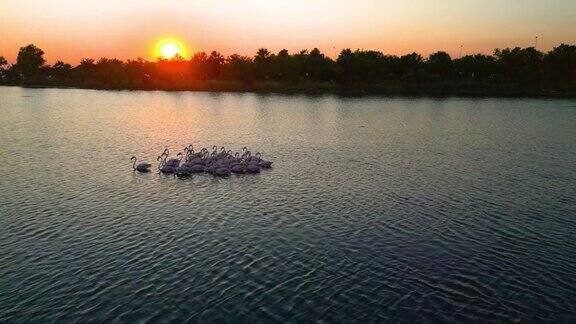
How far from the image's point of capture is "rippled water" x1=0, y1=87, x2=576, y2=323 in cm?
1789

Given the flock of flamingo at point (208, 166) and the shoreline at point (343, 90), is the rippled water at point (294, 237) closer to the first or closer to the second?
the flock of flamingo at point (208, 166)

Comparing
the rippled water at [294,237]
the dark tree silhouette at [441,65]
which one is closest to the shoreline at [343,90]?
the dark tree silhouette at [441,65]

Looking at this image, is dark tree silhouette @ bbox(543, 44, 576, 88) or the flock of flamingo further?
dark tree silhouette @ bbox(543, 44, 576, 88)

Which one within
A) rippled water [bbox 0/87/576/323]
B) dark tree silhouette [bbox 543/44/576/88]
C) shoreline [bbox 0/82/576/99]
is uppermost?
dark tree silhouette [bbox 543/44/576/88]

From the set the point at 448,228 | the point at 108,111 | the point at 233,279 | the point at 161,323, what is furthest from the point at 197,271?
the point at 108,111

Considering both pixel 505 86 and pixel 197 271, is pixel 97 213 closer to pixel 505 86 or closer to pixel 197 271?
pixel 197 271

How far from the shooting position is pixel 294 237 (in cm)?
2456

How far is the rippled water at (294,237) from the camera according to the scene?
58.7 ft

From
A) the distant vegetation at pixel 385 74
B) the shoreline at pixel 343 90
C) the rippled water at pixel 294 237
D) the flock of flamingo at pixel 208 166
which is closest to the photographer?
the rippled water at pixel 294 237

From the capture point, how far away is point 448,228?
86.8 ft

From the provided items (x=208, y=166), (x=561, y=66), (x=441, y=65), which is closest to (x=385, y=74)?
(x=441, y=65)

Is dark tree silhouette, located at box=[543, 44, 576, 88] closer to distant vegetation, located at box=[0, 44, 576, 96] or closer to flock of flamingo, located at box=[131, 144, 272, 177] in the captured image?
distant vegetation, located at box=[0, 44, 576, 96]

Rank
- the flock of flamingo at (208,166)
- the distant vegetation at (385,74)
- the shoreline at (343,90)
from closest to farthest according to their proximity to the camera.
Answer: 1. the flock of flamingo at (208,166)
2. the shoreline at (343,90)
3. the distant vegetation at (385,74)

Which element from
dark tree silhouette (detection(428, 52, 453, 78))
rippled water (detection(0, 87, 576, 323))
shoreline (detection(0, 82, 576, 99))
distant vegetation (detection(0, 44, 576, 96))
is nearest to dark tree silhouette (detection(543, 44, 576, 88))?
distant vegetation (detection(0, 44, 576, 96))
